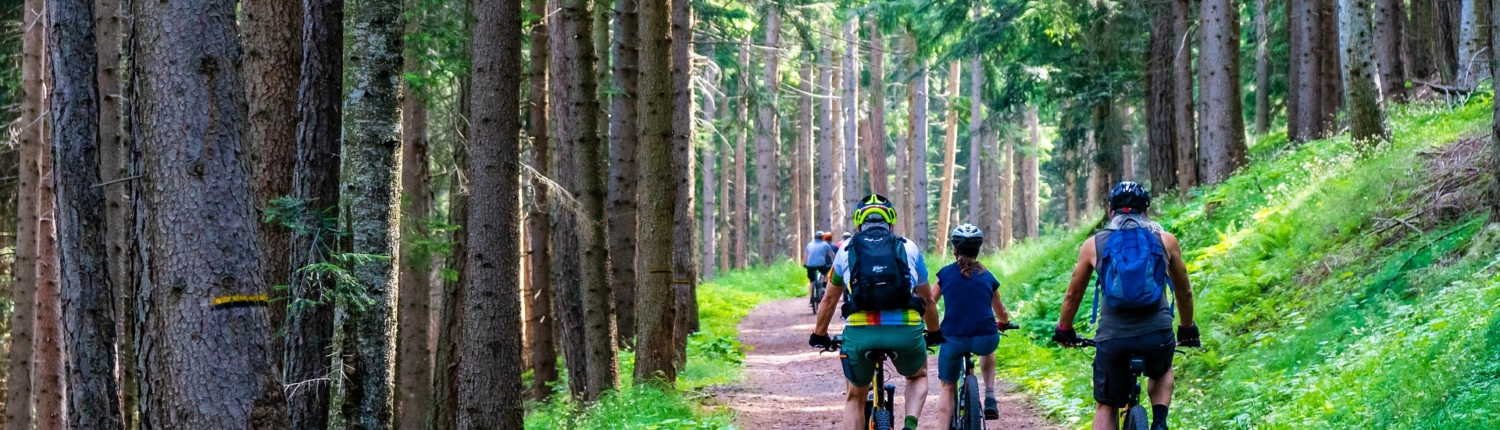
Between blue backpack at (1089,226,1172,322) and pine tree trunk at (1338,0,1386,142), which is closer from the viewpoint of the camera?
blue backpack at (1089,226,1172,322)

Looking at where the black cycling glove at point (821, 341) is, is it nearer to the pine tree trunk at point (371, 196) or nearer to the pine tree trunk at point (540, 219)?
the pine tree trunk at point (371, 196)

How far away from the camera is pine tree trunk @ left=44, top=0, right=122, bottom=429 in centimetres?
1073

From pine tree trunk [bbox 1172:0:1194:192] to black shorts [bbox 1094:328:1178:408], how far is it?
44.4ft

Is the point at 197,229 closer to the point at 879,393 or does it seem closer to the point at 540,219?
the point at 879,393

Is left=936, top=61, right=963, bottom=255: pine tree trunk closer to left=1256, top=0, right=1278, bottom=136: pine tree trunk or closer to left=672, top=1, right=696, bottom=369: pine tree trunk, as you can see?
left=1256, top=0, right=1278, bottom=136: pine tree trunk

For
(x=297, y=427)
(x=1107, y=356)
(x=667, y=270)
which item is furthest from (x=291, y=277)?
(x=1107, y=356)

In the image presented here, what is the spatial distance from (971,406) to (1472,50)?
37.3ft

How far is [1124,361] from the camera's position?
5672 mm

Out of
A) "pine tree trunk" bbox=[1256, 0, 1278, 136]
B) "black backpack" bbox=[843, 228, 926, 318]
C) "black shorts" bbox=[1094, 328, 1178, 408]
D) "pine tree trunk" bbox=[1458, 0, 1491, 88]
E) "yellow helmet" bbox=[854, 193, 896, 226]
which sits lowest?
"black shorts" bbox=[1094, 328, 1178, 408]

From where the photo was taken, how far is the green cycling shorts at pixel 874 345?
256 inches

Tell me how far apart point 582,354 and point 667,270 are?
2.69 meters

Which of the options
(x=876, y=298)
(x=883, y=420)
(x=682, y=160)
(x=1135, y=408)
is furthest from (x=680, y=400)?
(x=1135, y=408)

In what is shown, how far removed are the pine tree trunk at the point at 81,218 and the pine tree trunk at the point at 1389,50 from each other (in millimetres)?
15640

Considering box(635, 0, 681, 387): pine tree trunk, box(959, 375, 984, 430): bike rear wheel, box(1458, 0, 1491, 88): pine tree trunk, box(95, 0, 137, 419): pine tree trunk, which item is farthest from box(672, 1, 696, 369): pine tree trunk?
box(1458, 0, 1491, 88): pine tree trunk
